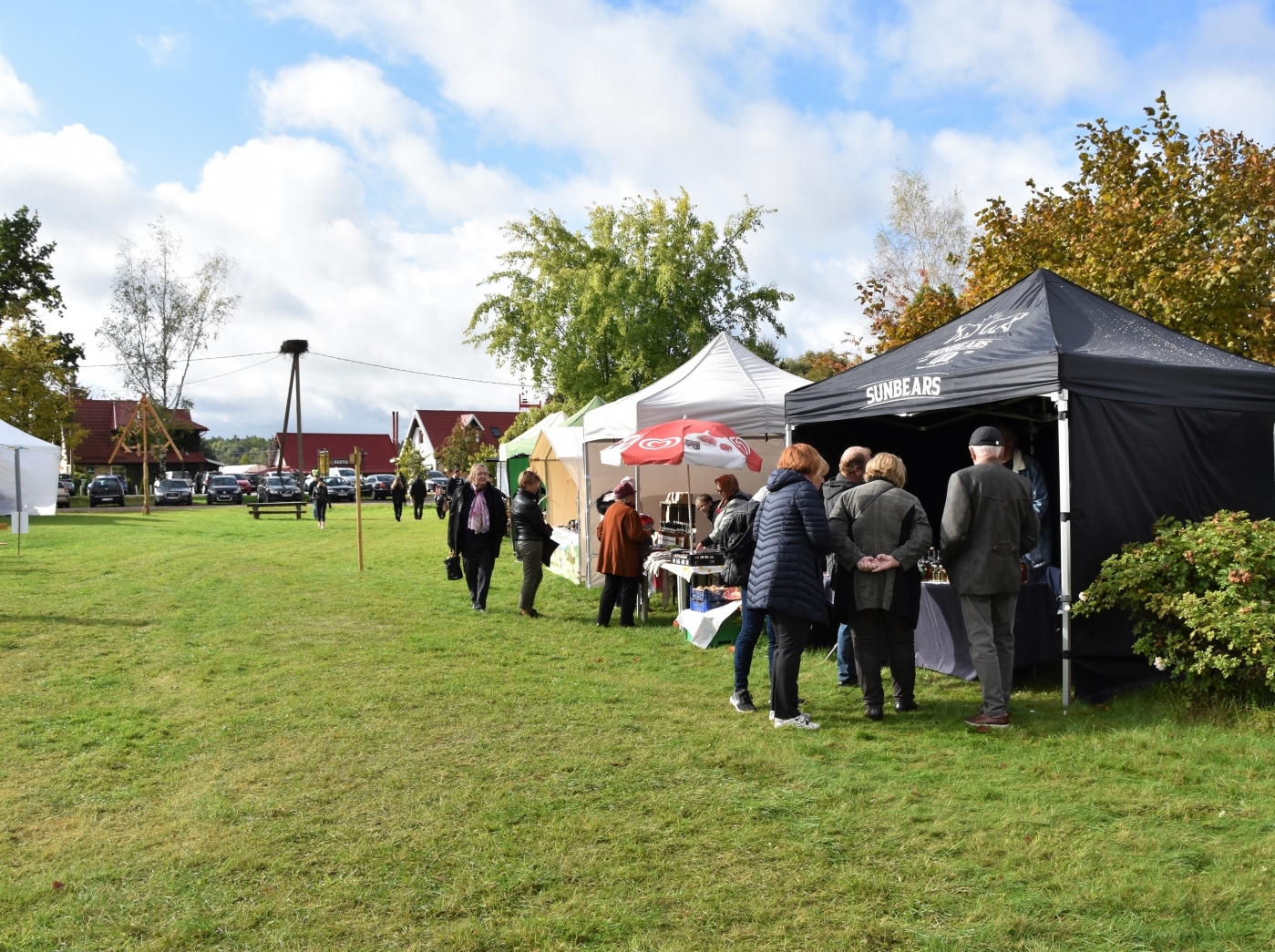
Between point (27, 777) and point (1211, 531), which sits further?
point (1211, 531)

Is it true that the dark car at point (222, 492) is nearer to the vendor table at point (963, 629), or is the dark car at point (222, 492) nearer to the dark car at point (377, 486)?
the dark car at point (377, 486)

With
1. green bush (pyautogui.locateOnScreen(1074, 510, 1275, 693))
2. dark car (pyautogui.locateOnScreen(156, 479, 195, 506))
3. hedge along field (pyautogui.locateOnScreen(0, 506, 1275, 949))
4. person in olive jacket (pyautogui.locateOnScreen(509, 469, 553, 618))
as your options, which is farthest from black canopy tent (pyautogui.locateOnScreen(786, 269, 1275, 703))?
dark car (pyautogui.locateOnScreen(156, 479, 195, 506))

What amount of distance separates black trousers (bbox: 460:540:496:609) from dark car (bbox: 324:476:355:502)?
42061 mm

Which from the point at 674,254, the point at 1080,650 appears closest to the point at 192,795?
the point at 1080,650

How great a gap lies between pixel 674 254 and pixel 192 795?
2583 centimetres

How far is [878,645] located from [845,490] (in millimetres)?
1038

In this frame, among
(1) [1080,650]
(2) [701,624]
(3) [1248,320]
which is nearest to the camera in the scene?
(1) [1080,650]

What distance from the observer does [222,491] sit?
50.2 m

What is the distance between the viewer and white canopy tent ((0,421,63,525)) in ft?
63.9

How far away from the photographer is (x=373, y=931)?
3.51m

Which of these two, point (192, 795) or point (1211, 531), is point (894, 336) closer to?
point (1211, 531)

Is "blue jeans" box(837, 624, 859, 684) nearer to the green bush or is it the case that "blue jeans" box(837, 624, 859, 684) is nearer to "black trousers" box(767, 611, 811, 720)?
"black trousers" box(767, 611, 811, 720)

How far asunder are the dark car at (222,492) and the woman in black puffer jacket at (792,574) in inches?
1909

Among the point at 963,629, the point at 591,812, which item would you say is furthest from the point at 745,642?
the point at 591,812
